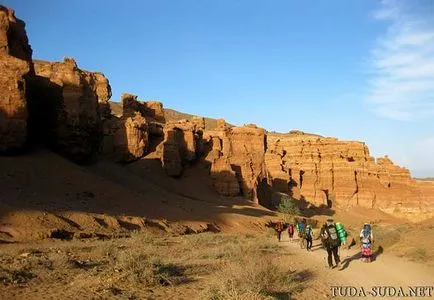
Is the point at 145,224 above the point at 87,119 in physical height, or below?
below

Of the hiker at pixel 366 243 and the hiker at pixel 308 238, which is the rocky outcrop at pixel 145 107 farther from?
the hiker at pixel 366 243

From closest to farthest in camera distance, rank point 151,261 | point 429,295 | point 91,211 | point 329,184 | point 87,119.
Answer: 1. point 429,295
2. point 151,261
3. point 91,211
4. point 87,119
5. point 329,184

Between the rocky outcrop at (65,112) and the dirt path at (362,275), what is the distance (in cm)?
2326

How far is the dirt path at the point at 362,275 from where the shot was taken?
1130 centimetres

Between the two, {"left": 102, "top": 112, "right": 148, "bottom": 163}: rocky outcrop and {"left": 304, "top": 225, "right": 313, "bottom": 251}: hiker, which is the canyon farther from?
{"left": 304, "top": 225, "right": 313, "bottom": 251}: hiker

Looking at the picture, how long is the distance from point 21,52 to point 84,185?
11.8 m

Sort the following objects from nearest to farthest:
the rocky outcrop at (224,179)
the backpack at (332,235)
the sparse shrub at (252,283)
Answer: the sparse shrub at (252,283) < the backpack at (332,235) < the rocky outcrop at (224,179)

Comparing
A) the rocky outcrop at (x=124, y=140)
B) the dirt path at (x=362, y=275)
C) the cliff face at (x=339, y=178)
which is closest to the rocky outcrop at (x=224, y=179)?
the rocky outcrop at (x=124, y=140)

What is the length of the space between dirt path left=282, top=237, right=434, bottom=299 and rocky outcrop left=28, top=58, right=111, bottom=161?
76.3 ft

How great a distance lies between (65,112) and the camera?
3475cm

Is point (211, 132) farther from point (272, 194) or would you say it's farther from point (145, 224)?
point (145, 224)

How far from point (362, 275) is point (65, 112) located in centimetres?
2713

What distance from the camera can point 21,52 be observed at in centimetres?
3488

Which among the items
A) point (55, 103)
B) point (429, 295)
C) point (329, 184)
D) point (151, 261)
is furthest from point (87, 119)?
point (329, 184)
